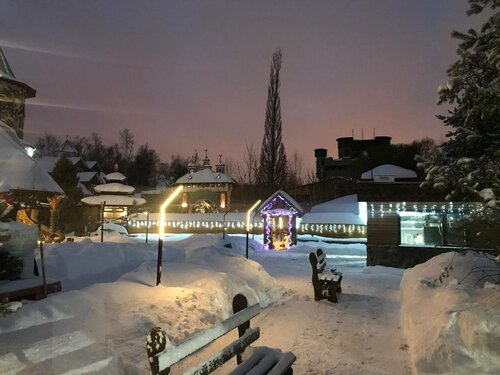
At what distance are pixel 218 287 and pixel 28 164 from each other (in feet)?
14.8

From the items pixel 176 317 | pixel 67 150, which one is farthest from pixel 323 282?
pixel 67 150

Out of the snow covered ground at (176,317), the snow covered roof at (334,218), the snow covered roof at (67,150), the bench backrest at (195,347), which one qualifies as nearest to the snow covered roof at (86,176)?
the snow covered roof at (67,150)

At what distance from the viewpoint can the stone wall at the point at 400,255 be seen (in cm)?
1825

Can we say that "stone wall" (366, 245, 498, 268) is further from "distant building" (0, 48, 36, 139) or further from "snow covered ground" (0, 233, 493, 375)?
"distant building" (0, 48, 36, 139)

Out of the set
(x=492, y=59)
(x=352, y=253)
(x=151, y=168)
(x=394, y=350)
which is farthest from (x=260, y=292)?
(x=151, y=168)

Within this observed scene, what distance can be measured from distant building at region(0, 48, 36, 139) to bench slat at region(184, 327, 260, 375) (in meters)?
Result: 25.5

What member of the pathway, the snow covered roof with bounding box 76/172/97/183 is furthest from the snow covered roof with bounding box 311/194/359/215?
the snow covered roof with bounding box 76/172/97/183

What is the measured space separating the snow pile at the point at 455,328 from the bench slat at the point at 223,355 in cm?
218

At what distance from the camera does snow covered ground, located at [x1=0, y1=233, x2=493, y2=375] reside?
5.11 metres

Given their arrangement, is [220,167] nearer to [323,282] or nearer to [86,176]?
[86,176]

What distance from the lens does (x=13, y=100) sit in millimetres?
26781

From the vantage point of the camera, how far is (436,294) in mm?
7539

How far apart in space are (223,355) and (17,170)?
4.93 meters

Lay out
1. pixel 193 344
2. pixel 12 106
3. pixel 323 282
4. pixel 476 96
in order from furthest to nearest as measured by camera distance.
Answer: pixel 12 106
pixel 323 282
pixel 476 96
pixel 193 344
